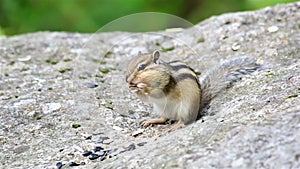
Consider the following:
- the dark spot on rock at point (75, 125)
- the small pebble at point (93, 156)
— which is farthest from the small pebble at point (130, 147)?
the dark spot on rock at point (75, 125)

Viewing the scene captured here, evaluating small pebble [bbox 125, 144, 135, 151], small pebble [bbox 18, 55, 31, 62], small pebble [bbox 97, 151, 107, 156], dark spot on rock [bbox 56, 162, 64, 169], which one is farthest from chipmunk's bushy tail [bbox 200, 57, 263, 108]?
small pebble [bbox 18, 55, 31, 62]

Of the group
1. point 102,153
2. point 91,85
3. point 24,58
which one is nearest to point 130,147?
point 102,153

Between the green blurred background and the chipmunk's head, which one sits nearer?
the chipmunk's head

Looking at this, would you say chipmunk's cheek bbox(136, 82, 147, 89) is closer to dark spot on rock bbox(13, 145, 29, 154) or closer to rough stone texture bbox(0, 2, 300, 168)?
rough stone texture bbox(0, 2, 300, 168)

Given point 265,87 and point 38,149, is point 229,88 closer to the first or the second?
point 265,87

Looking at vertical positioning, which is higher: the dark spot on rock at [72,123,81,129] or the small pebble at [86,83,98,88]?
the small pebble at [86,83,98,88]

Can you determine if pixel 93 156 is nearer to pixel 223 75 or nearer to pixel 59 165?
pixel 59 165
